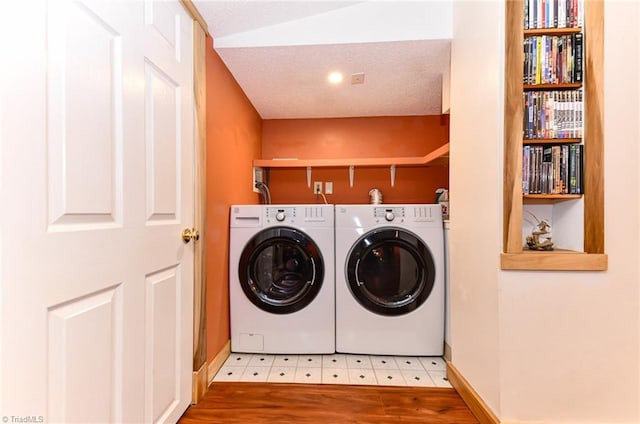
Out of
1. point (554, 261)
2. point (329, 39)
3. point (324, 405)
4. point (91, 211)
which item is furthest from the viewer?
point (329, 39)

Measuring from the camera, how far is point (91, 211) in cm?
81

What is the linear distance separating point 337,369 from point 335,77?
1927 mm

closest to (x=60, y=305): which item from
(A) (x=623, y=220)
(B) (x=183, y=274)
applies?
(B) (x=183, y=274)

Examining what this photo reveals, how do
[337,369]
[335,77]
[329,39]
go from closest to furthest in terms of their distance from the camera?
[329,39]
[337,369]
[335,77]

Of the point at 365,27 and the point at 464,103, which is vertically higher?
the point at 365,27

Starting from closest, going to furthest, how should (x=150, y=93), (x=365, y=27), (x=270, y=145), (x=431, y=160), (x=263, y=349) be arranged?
(x=150, y=93) < (x=365, y=27) < (x=263, y=349) < (x=431, y=160) < (x=270, y=145)

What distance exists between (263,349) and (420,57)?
213cm

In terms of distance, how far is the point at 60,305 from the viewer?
724 mm

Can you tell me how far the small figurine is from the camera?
4.05 feet

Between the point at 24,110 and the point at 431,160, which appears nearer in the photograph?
the point at 24,110

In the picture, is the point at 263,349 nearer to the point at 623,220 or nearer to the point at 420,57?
the point at 623,220

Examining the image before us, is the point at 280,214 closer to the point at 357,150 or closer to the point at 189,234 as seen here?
the point at 189,234

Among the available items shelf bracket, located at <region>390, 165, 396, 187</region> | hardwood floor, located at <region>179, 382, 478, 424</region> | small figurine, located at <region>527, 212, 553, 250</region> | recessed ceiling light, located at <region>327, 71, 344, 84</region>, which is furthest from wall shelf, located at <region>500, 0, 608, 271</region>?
shelf bracket, located at <region>390, 165, 396, 187</region>

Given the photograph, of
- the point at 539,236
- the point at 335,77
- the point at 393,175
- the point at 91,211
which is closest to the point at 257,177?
the point at 335,77
